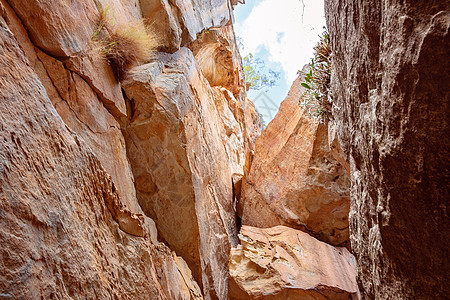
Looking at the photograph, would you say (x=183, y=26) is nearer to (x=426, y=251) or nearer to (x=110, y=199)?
(x=110, y=199)

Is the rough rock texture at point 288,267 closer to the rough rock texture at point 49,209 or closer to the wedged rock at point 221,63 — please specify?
the rough rock texture at point 49,209

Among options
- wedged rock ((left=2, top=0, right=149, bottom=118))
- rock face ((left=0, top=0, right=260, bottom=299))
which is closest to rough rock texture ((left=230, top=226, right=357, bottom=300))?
rock face ((left=0, top=0, right=260, bottom=299))

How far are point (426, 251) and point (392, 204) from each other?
12.0 inches

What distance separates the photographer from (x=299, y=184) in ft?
21.0

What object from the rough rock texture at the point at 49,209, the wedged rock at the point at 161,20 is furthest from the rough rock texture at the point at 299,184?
the rough rock texture at the point at 49,209

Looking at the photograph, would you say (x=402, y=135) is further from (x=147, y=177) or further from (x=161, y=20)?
(x=161, y=20)

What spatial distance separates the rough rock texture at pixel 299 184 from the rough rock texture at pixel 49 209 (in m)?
4.15

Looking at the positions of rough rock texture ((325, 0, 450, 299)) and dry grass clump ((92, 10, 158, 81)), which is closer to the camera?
rough rock texture ((325, 0, 450, 299))

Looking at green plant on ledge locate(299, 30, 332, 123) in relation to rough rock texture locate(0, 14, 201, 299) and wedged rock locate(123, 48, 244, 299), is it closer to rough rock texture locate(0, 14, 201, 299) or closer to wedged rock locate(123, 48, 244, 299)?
wedged rock locate(123, 48, 244, 299)

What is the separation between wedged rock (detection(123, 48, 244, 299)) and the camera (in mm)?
4191

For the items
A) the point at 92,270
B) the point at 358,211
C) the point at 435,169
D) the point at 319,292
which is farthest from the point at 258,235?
the point at 435,169

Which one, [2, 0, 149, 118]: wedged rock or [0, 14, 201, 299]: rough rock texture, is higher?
[2, 0, 149, 118]: wedged rock

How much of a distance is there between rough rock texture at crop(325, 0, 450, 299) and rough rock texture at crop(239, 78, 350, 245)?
3.71 m

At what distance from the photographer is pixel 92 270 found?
2252 mm
